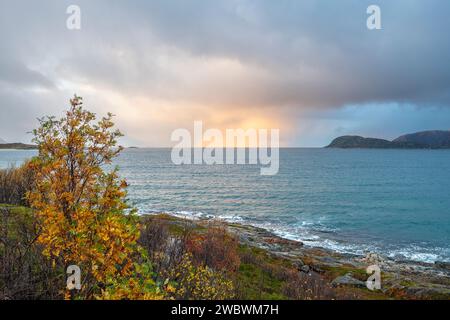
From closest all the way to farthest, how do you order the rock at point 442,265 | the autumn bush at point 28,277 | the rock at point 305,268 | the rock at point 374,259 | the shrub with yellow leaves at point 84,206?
the shrub with yellow leaves at point 84,206, the autumn bush at point 28,277, the rock at point 305,268, the rock at point 442,265, the rock at point 374,259

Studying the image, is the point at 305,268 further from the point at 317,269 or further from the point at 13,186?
the point at 13,186

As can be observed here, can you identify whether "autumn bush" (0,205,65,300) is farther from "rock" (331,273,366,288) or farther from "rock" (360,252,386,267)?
"rock" (360,252,386,267)

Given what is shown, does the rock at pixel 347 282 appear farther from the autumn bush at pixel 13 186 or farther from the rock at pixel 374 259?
the autumn bush at pixel 13 186

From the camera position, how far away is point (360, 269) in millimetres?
23828

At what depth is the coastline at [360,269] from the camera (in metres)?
19.0

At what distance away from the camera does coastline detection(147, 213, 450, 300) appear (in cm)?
1898

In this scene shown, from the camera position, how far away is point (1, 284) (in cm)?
659

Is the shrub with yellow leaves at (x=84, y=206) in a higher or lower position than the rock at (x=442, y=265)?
higher

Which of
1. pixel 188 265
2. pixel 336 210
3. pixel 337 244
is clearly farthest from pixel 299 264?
pixel 336 210

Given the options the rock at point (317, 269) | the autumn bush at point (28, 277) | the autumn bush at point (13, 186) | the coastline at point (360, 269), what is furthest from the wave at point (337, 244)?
the autumn bush at point (28, 277)

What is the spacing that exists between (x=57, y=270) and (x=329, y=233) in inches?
1384
